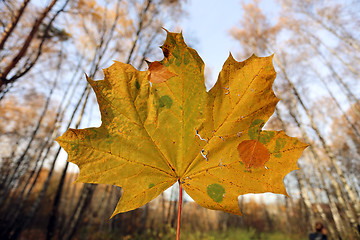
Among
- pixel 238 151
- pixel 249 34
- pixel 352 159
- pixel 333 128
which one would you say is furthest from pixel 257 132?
pixel 352 159

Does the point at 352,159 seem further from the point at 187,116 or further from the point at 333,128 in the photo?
the point at 187,116

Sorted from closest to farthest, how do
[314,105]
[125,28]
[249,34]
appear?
1. [125,28]
2. [249,34]
3. [314,105]

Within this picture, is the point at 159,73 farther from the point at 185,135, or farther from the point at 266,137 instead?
the point at 266,137

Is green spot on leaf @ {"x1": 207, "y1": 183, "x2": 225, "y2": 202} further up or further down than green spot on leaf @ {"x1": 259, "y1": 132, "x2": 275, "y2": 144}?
further down

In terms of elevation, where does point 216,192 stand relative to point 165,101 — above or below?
below

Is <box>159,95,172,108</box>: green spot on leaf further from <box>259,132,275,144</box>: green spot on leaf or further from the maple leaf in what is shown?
<box>259,132,275,144</box>: green spot on leaf

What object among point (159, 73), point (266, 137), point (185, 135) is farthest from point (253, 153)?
point (159, 73)

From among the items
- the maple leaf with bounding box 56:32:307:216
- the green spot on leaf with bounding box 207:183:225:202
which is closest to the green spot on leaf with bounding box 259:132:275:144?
the maple leaf with bounding box 56:32:307:216
